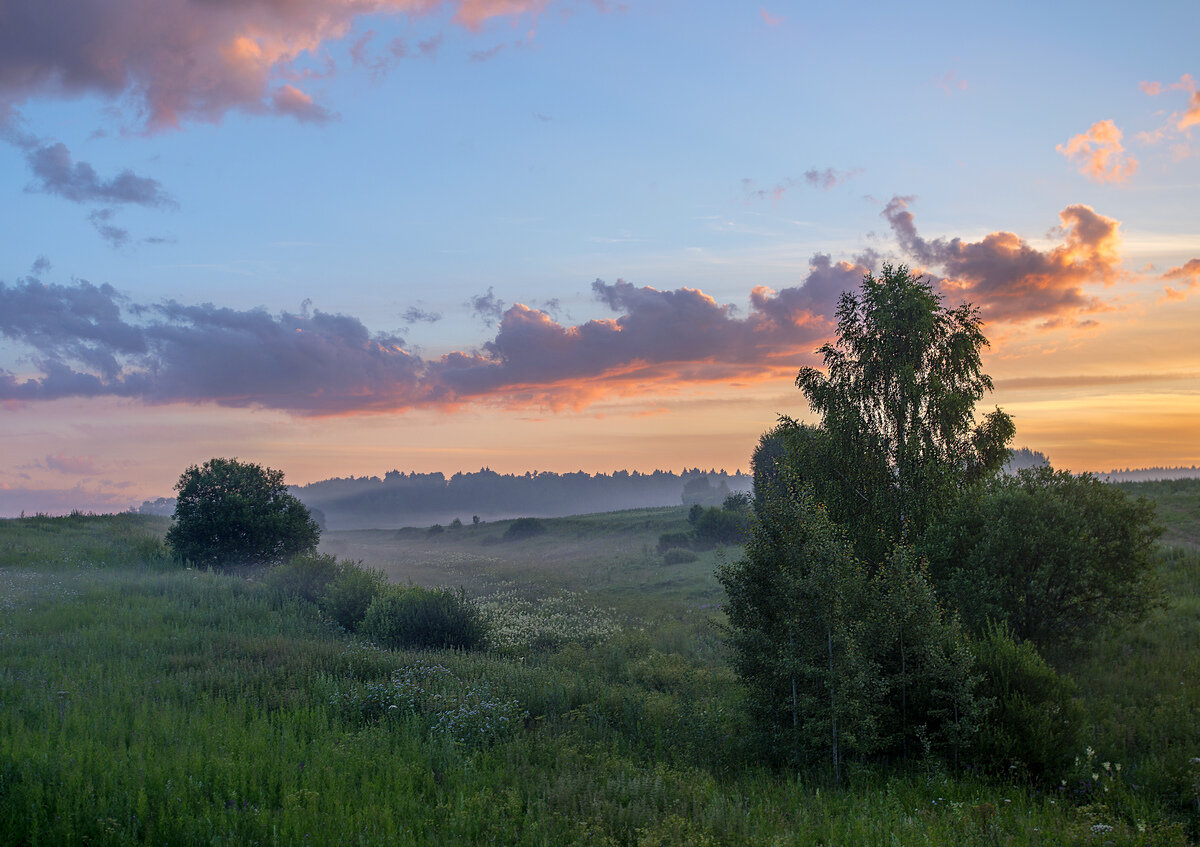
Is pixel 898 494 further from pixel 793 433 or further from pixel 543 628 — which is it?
pixel 543 628

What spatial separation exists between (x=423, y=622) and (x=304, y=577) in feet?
29.9

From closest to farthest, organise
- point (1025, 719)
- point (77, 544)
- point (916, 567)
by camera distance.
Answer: point (1025, 719)
point (916, 567)
point (77, 544)

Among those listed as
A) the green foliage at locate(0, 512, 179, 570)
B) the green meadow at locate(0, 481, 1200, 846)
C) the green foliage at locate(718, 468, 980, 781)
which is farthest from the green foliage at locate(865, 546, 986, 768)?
the green foliage at locate(0, 512, 179, 570)

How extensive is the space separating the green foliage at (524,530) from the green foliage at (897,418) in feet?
247

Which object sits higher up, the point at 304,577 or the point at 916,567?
the point at 916,567

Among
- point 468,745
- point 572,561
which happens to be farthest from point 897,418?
point 572,561

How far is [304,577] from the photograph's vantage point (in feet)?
98.2

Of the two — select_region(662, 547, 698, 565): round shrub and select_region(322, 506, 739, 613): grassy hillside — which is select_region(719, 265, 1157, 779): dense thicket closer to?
select_region(322, 506, 739, 613): grassy hillside

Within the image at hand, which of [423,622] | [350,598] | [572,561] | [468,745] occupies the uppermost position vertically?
[350,598]

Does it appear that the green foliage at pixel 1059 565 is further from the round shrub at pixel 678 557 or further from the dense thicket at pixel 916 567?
the round shrub at pixel 678 557

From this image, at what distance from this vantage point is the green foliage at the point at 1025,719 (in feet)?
39.4

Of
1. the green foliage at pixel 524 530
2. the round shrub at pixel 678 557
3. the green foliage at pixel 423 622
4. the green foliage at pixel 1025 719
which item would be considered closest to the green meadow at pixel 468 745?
the green foliage at pixel 1025 719

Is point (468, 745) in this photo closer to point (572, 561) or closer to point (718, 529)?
point (718, 529)

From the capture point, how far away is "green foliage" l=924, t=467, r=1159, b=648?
16.7m
